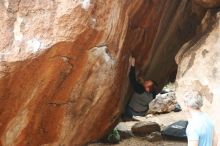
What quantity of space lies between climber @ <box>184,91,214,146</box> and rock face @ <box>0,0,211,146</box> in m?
2.33

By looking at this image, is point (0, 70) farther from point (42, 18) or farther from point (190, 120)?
point (190, 120)

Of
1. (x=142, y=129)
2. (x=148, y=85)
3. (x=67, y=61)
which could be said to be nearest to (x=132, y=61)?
(x=148, y=85)

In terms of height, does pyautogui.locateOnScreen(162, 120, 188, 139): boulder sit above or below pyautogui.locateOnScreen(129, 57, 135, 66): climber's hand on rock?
below

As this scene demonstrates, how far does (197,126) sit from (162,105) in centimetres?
1169

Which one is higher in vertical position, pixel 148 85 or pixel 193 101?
pixel 193 101

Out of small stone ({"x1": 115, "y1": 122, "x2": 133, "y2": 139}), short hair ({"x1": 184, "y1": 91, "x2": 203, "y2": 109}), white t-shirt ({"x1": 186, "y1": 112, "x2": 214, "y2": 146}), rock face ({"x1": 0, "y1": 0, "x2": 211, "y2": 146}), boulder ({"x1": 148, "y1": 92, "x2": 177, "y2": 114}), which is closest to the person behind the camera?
white t-shirt ({"x1": 186, "y1": 112, "x2": 214, "y2": 146})

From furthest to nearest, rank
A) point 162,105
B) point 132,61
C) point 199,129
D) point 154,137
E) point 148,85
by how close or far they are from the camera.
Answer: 1. point 162,105
2. point 154,137
3. point 148,85
4. point 132,61
5. point 199,129

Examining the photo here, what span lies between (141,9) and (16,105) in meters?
3.46

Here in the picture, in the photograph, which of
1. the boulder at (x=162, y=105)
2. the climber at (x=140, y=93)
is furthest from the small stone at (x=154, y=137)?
the boulder at (x=162, y=105)

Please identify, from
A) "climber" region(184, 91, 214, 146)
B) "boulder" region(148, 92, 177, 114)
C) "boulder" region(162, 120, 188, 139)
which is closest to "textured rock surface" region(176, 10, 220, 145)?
"climber" region(184, 91, 214, 146)

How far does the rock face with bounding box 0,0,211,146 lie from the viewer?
6.81m

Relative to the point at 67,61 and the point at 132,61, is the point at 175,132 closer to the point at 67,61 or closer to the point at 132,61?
the point at 132,61

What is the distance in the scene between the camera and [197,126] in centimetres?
480

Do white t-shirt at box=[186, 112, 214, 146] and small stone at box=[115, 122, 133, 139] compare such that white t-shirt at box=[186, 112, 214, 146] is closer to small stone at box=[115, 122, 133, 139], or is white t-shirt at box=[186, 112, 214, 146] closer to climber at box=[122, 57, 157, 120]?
climber at box=[122, 57, 157, 120]
